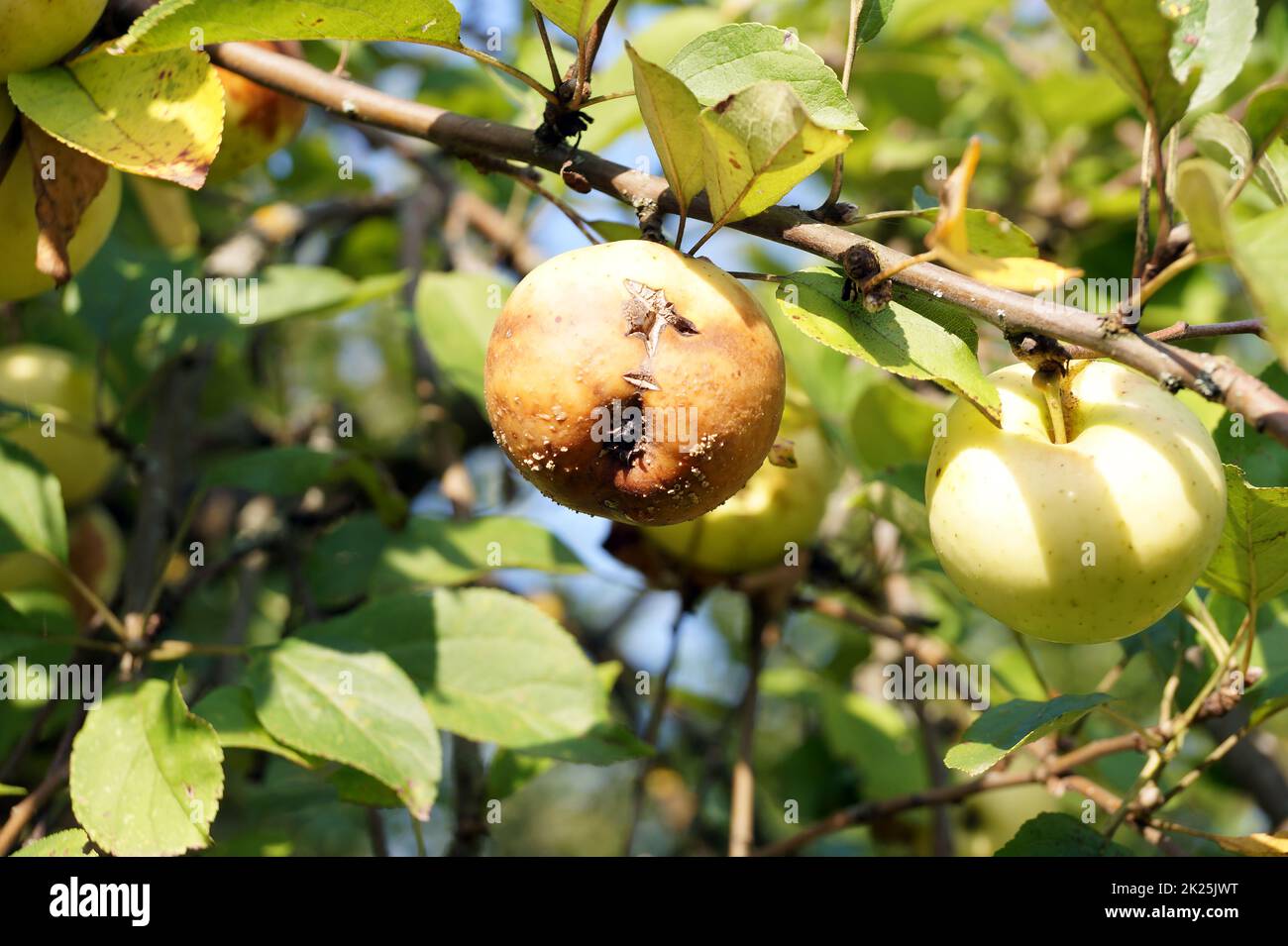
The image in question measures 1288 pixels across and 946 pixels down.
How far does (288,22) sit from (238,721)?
0.66m

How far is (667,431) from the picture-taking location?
0.80m

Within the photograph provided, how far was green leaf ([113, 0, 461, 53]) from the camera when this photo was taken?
825mm

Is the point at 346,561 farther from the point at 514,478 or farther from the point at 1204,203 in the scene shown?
the point at 1204,203

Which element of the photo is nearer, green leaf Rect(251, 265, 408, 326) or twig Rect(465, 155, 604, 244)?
twig Rect(465, 155, 604, 244)

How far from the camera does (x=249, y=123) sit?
52.2 inches

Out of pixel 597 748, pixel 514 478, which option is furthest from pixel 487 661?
pixel 514 478

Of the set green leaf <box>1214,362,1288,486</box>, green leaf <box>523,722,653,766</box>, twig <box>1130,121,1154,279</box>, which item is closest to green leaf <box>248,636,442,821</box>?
green leaf <box>523,722,653,766</box>

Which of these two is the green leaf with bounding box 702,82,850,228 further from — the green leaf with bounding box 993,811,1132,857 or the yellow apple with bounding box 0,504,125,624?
the yellow apple with bounding box 0,504,125,624

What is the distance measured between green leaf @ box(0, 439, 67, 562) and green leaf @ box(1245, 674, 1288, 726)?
1.33m

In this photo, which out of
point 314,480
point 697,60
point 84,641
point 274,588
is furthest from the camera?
point 274,588

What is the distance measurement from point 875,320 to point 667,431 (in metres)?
0.18

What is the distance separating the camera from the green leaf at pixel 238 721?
110cm
